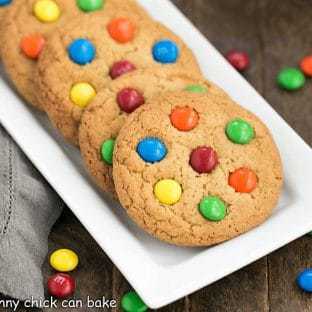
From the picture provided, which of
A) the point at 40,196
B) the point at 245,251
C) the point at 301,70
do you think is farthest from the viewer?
the point at 301,70

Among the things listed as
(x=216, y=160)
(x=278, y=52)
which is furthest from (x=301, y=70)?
(x=216, y=160)

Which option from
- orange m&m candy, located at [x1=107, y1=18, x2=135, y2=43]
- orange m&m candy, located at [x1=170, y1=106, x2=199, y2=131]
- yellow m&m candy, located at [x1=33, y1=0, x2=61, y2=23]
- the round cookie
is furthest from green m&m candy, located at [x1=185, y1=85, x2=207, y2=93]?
yellow m&m candy, located at [x1=33, y1=0, x2=61, y2=23]

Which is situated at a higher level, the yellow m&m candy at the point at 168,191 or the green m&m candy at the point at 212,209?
the yellow m&m candy at the point at 168,191

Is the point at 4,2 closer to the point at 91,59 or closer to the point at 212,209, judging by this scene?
the point at 91,59

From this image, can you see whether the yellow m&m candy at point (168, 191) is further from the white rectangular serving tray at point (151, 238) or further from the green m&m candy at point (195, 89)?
the green m&m candy at point (195, 89)

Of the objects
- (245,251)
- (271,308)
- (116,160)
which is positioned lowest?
(271,308)

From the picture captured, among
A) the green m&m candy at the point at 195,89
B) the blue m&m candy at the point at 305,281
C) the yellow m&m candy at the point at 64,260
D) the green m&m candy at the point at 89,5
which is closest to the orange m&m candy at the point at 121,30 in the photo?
the green m&m candy at the point at 89,5

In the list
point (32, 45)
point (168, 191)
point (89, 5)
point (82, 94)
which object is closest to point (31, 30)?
point (32, 45)

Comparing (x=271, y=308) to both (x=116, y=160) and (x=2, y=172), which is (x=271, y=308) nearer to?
(x=116, y=160)
